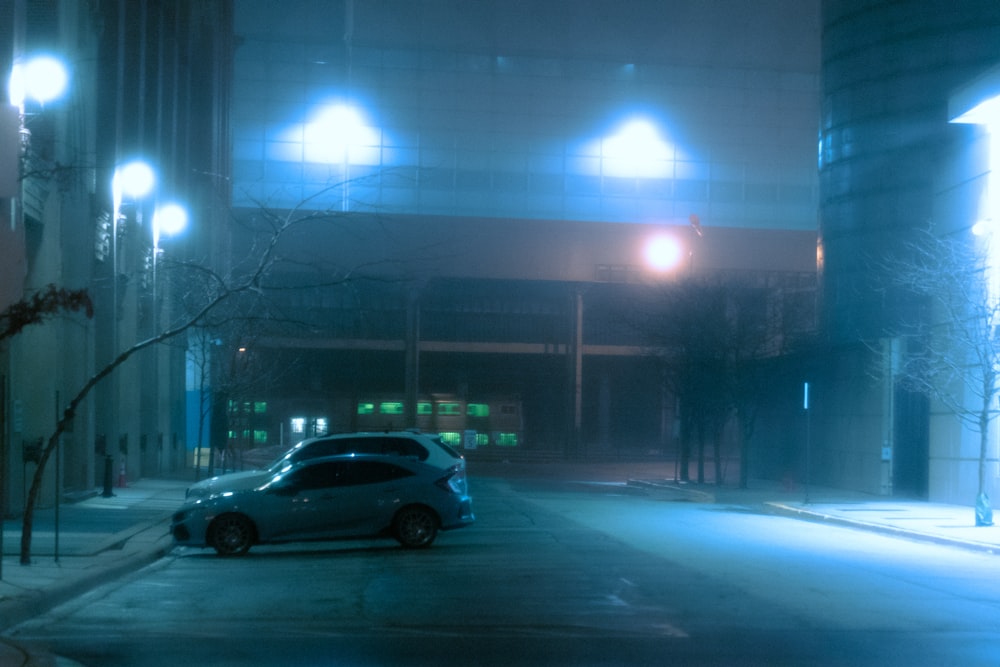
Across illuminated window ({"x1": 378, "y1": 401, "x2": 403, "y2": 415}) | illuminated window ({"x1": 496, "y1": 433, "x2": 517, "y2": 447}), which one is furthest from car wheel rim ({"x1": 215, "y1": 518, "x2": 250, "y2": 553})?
illuminated window ({"x1": 496, "y1": 433, "x2": 517, "y2": 447})

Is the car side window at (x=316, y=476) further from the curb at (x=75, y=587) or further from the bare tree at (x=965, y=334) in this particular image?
the bare tree at (x=965, y=334)

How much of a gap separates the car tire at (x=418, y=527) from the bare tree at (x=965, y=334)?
1146 centimetres

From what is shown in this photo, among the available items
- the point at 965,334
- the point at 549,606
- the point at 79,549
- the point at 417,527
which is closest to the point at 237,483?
the point at 79,549

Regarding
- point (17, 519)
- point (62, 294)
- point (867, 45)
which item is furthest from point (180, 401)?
point (62, 294)

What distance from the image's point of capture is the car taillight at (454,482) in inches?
747

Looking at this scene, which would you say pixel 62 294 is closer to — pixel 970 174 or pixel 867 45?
pixel 970 174

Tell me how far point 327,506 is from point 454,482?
2125 millimetres

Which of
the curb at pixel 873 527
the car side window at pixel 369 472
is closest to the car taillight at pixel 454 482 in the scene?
the car side window at pixel 369 472

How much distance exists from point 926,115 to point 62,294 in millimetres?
30999

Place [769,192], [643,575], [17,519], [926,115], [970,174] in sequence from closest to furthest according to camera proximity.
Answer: [643,575], [17,519], [970,174], [926,115], [769,192]

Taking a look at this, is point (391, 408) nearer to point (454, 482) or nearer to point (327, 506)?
point (454, 482)

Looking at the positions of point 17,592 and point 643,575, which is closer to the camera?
point 17,592

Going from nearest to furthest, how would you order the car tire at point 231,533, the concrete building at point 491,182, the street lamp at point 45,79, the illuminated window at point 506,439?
the car tire at point 231,533 → the street lamp at point 45,79 → the concrete building at point 491,182 → the illuminated window at point 506,439

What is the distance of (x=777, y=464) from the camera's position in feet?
143
